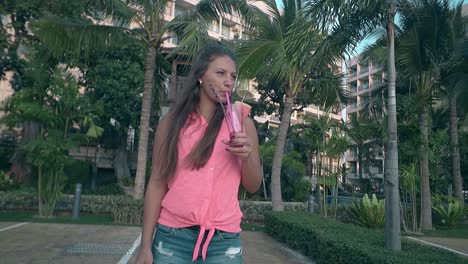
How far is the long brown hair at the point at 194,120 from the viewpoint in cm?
175

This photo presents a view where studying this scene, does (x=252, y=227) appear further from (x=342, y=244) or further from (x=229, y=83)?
(x=229, y=83)

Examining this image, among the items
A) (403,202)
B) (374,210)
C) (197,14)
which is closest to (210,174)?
(197,14)

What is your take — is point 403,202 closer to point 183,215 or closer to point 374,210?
point 374,210

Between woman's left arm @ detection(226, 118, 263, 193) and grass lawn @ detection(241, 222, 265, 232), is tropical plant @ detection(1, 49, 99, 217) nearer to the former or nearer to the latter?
grass lawn @ detection(241, 222, 265, 232)

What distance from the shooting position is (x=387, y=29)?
21.1 feet

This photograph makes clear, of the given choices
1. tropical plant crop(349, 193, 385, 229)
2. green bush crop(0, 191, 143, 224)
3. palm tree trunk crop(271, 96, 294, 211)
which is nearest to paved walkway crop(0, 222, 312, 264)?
palm tree trunk crop(271, 96, 294, 211)

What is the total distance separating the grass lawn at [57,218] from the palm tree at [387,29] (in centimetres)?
850

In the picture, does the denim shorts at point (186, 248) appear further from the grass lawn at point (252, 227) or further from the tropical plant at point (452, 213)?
the tropical plant at point (452, 213)

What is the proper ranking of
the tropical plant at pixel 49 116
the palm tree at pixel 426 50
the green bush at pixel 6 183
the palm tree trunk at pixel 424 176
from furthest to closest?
the green bush at pixel 6 183 < the tropical plant at pixel 49 116 < the palm tree trunk at pixel 424 176 < the palm tree at pixel 426 50

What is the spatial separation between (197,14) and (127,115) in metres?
7.01

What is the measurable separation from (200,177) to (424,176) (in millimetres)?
13156

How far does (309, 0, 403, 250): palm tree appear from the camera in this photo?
5438 millimetres

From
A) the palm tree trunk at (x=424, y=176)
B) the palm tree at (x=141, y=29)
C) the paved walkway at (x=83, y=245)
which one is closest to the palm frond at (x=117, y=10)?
the palm tree at (x=141, y=29)

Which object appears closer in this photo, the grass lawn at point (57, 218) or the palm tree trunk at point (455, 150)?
the grass lawn at point (57, 218)
